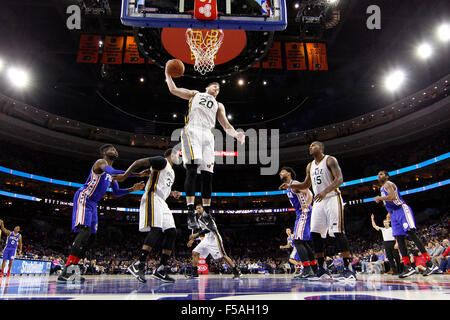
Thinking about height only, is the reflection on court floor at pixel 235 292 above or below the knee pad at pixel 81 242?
below

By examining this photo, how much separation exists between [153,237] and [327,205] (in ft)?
7.78

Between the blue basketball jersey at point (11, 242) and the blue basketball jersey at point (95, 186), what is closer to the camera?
the blue basketball jersey at point (95, 186)

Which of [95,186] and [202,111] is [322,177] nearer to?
[202,111]

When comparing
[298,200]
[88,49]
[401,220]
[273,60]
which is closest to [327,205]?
[298,200]

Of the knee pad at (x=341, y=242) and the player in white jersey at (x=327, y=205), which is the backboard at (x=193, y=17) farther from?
the knee pad at (x=341, y=242)

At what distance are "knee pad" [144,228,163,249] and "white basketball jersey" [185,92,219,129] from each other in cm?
146

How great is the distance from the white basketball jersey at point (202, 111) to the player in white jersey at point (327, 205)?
1486 millimetres

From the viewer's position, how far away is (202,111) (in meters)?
4.23

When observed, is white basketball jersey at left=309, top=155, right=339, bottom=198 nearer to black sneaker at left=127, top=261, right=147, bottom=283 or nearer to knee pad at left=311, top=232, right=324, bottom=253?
knee pad at left=311, top=232, right=324, bottom=253

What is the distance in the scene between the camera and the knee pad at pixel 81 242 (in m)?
4.21

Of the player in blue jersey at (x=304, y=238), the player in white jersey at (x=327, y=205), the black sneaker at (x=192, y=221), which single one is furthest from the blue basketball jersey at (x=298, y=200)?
the black sneaker at (x=192, y=221)

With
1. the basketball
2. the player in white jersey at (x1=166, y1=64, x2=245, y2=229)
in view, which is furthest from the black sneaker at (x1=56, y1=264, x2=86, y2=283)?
the basketball
